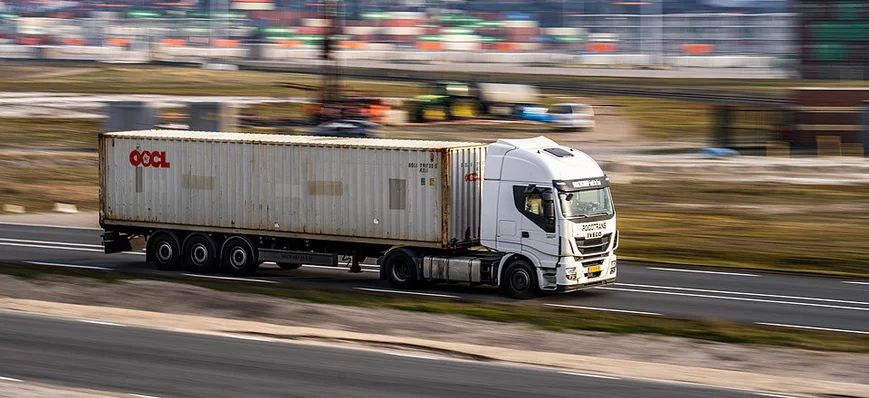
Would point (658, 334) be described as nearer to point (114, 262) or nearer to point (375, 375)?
point (375, 375)

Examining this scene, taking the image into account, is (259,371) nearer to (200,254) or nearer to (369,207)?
(369,207)

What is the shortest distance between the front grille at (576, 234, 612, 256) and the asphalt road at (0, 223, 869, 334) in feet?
3.75

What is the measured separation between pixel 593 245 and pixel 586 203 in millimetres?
957

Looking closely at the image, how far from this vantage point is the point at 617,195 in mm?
47781

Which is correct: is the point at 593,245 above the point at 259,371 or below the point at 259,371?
above

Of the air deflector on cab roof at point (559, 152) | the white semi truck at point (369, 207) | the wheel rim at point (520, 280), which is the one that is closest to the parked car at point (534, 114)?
the white semi truck at point (369, 207)

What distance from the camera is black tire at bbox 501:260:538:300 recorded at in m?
25.8

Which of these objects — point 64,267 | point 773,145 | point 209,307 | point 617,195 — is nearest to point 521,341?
point 209,307

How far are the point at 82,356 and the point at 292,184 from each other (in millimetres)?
10534

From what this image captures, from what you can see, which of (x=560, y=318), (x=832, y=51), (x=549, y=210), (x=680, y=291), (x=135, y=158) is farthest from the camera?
(x=832, y=51)

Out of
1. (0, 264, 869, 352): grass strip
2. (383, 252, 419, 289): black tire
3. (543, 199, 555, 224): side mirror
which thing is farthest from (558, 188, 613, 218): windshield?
(383, 252, 419, 289): black tire

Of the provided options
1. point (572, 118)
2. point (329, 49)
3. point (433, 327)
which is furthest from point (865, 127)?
point (433, 327)

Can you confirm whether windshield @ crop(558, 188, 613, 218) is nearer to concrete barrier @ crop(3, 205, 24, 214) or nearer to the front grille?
the front grille

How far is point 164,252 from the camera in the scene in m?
29.6
